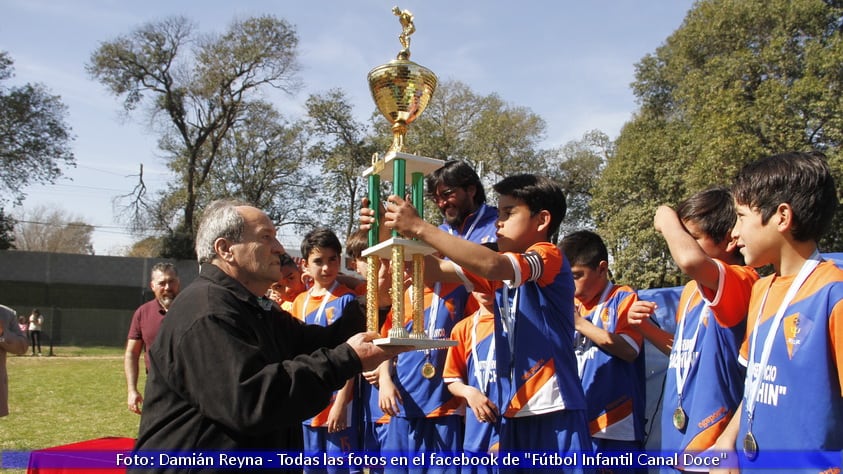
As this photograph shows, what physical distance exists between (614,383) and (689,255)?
6.57 feet

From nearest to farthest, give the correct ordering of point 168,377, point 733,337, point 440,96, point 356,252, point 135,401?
point 168,377 < point 733,337 < point 356,252 < point 135,401 < point 440,96

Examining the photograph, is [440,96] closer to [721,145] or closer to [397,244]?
[721,145]

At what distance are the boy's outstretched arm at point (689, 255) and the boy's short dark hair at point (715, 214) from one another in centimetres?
61

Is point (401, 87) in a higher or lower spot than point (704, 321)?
higher

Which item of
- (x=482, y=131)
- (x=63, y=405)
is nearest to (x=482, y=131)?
(x=482, y=131)

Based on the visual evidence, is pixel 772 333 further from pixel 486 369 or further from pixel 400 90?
pixel 400 90

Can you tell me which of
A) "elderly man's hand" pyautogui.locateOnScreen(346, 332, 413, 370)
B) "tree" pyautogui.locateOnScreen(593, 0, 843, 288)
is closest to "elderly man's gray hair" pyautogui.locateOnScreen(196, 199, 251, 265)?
"elderly man's hand" pyautogui.locateOnScreen(346, 332, 413, 370)

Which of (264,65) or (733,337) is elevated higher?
(264,65)

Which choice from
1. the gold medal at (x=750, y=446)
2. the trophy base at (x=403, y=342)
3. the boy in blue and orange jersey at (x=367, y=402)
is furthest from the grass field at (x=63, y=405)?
the gold medal at (x=750, y=446)

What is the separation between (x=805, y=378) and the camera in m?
2.58

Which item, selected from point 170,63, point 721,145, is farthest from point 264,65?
point 721,145

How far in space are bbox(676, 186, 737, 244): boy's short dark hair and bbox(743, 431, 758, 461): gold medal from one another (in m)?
1.37

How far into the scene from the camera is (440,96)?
37.7 metres

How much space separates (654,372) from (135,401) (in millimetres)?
4992
